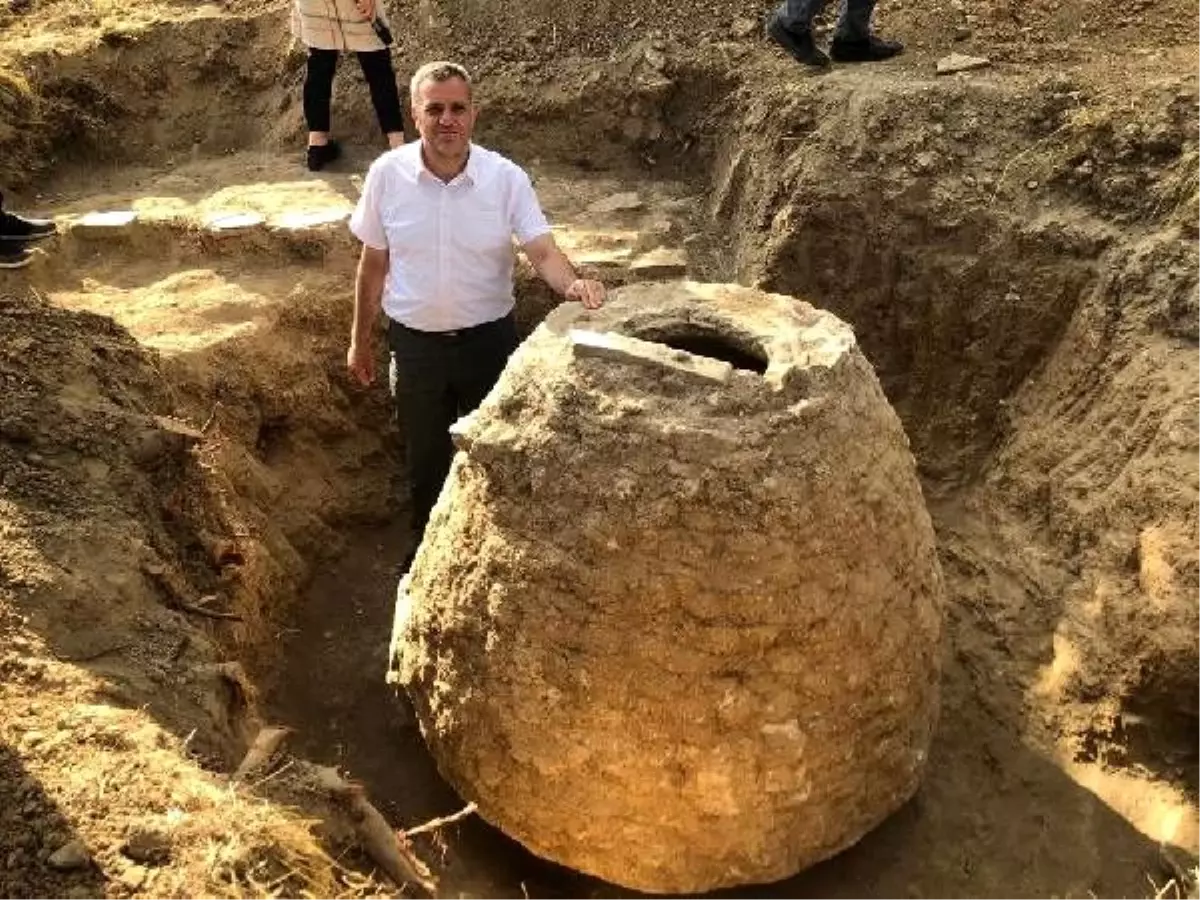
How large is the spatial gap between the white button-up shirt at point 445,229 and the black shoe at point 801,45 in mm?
2760

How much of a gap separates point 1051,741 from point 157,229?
17.0ft

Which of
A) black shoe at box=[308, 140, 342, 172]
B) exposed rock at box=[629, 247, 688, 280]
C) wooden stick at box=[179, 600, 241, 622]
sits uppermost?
black shoe at box=[308, 140, 342, 172]

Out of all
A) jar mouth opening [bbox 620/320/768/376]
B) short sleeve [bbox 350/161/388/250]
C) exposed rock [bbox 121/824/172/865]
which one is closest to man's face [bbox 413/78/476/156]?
short sleeve [bbox 350/161/388/250]

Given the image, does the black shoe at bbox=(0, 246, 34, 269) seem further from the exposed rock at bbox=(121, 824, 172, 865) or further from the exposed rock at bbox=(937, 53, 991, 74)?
the exposed rock at bbox=(937, 53, 991, 74)

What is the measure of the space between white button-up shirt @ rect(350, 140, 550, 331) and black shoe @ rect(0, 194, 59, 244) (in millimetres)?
2624

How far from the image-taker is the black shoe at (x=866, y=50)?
612cm

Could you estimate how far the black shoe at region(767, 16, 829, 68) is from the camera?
616 cm

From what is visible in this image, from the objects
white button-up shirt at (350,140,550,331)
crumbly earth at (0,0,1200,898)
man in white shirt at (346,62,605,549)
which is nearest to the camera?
crumbly earth at (0,0,1200,898)

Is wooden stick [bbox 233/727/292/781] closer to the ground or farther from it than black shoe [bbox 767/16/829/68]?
closer to the ground

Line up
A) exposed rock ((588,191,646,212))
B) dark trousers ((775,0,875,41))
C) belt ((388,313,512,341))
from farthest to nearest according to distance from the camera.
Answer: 1. exposed rock ((588,191,646,212))
2. dark trousers ((775,0,875,41))
3. belt ((388,313,512,341))

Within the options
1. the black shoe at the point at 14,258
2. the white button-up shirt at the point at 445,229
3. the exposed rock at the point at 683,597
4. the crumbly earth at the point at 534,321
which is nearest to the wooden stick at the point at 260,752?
the crumbly earth at the point at 534,321

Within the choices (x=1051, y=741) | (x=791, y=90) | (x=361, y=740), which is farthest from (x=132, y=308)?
(x=1051, y=741)

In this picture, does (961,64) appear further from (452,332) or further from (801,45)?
(452,332)

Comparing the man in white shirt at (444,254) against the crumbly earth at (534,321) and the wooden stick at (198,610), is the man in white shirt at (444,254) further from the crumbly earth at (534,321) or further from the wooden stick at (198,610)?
the wooden stick at (198,610)
